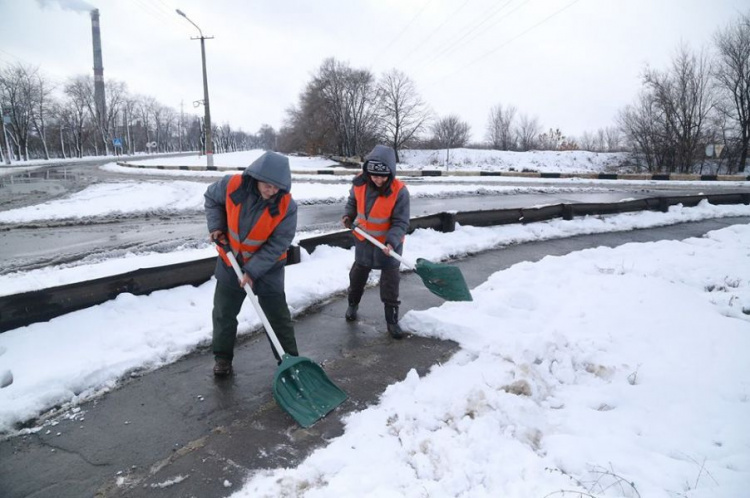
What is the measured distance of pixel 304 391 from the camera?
10.5ft

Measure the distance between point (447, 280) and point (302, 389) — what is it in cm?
213

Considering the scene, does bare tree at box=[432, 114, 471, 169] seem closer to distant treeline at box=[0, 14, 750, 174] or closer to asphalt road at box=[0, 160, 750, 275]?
distant treeline at box=[0, 14, 750, 174]

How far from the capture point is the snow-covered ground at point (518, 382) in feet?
8.14

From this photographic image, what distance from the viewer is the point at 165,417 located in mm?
3129

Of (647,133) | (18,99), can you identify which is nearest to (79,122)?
(18,99)

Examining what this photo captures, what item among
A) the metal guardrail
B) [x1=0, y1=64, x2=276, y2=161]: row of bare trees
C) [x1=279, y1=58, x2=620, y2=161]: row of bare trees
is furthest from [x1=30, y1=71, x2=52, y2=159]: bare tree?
the metal guardrail

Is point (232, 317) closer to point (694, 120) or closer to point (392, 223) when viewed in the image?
point (392, 223)

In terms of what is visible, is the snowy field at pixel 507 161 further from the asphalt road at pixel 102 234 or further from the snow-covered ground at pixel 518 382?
the snow-covered ground at pixel 518 382

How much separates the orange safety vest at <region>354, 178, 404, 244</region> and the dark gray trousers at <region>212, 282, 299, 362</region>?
127cm

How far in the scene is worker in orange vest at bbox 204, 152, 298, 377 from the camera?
3.36 m

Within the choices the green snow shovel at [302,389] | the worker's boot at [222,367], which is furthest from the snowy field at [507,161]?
the green snow shovel at [302,389]

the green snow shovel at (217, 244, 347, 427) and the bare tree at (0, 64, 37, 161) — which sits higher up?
the bare tree at (0, 64, 37, 161)

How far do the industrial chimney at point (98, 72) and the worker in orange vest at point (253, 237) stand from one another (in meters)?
79.9

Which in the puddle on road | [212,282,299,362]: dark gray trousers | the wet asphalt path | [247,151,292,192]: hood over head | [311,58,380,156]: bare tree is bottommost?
the wet asphalt path
